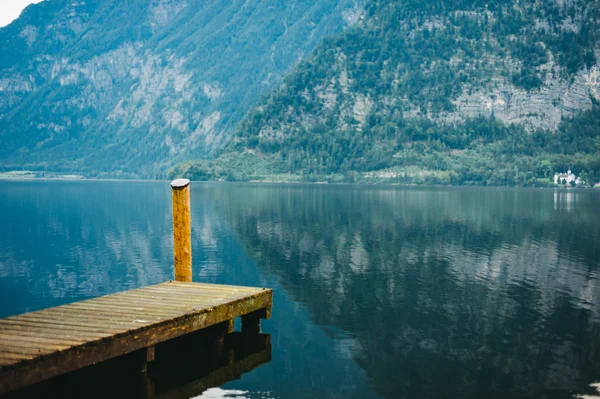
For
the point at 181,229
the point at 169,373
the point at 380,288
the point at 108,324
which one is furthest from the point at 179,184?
the point at 380,288

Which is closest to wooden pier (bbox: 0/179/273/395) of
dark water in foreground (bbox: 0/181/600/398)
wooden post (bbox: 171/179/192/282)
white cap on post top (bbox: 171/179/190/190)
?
wooden post (bbox: 171/179/192/282)

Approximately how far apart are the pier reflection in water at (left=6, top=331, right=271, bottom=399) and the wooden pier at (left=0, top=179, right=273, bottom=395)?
646 millimetres

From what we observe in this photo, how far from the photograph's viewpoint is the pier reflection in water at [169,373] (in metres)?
18.8

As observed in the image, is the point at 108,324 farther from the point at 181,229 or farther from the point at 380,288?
the point at 380,288

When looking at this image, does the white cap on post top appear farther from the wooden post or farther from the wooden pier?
the wooden pier

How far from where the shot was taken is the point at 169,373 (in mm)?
20719

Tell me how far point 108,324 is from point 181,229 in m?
8.64

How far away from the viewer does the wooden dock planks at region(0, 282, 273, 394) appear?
15953 millimetres

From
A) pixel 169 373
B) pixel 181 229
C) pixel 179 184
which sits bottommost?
pixel 169 373

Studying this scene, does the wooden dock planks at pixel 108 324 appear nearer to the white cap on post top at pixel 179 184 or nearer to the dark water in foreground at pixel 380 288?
the dark water in foreground at pixel 380 288

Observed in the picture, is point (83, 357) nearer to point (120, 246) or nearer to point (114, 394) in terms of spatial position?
point (114, 394)

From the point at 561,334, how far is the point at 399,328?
20.2 ft

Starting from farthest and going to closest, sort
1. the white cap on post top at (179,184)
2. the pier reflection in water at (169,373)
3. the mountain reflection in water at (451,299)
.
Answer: the white cap on post top at (179,184) < the mountain reflection in water at (451,299) < the pier reflection in water at (169,373)

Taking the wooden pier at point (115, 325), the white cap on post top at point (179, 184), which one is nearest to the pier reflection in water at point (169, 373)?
the wooden pier at point (115, 325)
